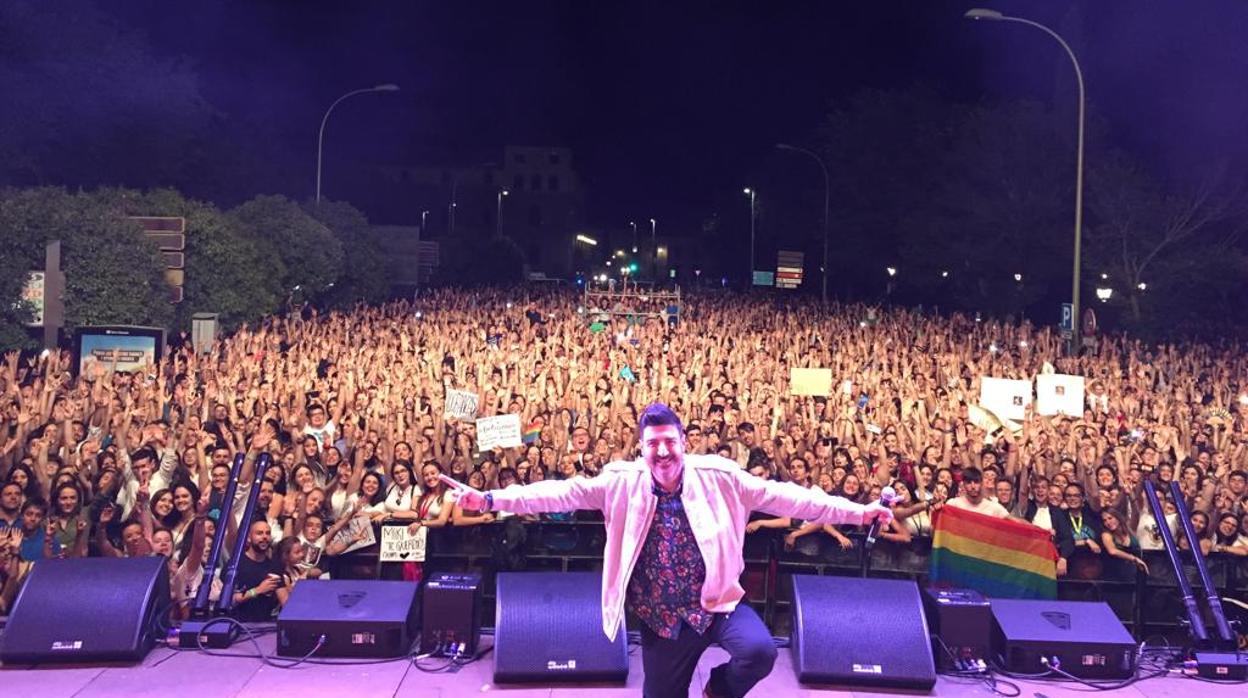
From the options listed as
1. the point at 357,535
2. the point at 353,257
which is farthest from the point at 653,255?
the point at 357,535

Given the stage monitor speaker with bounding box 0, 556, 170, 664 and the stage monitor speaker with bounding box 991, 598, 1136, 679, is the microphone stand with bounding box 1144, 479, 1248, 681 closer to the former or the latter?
the stage monitor speaker with bounding box 991, 598, 1136, 679

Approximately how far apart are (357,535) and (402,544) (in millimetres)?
323

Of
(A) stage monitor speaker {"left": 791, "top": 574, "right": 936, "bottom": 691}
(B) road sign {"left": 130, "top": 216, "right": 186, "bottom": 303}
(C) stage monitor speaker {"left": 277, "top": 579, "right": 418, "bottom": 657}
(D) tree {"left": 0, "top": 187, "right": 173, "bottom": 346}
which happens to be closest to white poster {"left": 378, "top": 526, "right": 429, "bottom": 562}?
(C) stage monitor speaker {"left": 277, "top": 579, "right": 418, "bottom": 657}

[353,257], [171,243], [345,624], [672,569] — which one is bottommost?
[345,624]

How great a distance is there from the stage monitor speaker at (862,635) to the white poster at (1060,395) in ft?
18.2

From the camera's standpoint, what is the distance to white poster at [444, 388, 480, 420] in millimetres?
10742

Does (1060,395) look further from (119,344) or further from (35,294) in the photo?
(35,294)

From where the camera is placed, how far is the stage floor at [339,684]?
6676mm

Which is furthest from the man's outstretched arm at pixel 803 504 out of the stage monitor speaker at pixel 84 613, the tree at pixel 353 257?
the tree at pixel 353 257

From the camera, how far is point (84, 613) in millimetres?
7023

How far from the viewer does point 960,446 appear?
10.5 m

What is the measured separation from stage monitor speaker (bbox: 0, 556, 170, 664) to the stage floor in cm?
11

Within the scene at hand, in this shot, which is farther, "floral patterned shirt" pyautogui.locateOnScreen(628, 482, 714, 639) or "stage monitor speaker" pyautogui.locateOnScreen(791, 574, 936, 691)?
"stage monitor speaker" pyautogui.locateOnScreen(791, 574, 936, 691)

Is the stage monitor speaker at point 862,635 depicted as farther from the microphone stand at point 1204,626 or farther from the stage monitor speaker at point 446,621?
the stage monitor speaker at point 446,621
